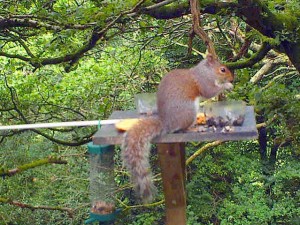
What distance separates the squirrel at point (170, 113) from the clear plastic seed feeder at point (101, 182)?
220 mm

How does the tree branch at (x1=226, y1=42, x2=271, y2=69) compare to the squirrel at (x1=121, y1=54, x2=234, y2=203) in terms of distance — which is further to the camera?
the tree branch at (x1=226, y1=42, x2=271, y2=69)

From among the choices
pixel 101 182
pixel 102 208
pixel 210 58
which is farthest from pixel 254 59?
pixel 102 208

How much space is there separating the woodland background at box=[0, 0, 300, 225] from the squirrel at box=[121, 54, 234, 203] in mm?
461

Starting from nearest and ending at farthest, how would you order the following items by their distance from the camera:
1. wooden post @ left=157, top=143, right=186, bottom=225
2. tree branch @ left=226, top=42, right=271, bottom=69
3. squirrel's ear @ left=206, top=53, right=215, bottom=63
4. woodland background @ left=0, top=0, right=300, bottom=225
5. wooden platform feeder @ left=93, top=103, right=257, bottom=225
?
1. wooden platform feeder @ left=93, top=103, right=257, bottom=225
2. wooden post @ left=157, top=143, right=186, bottom=225
3. squirrel's ear @ left=206, top=53, right=215, bottom=63
4. woodland background @ left=0, top=0, right=300, bottom=225
5. tree branch @ left=226, top=42, right=271, bottom=69

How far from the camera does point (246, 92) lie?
2.82 m

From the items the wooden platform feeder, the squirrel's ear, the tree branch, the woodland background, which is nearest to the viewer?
the wooden platform feeder

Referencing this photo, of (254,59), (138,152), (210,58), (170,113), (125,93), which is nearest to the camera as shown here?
(138,152)

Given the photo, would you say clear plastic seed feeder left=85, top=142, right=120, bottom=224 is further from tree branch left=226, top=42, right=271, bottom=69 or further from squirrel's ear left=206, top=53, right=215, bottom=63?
tree branch left=226, top=42, right=271, bottom=69

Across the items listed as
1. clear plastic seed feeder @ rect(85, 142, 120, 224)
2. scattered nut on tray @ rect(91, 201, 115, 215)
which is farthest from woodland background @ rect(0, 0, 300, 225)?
scattered nut on tray @ rect(91, 201, 115, 215)

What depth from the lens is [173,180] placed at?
6.57ft

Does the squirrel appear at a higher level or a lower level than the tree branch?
lower

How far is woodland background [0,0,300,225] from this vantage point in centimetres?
288

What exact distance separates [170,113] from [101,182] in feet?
1.85

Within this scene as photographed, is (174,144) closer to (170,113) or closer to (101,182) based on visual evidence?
(170,113)
